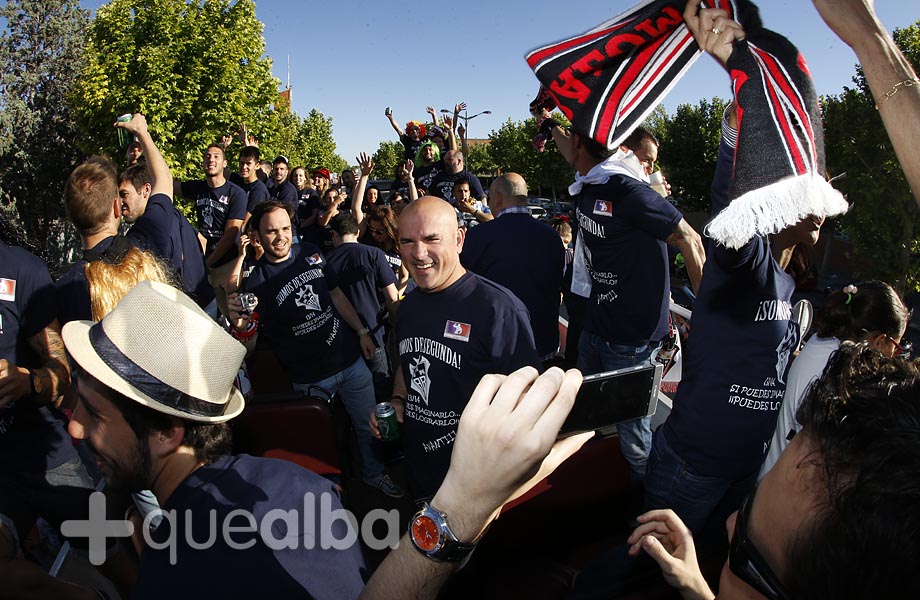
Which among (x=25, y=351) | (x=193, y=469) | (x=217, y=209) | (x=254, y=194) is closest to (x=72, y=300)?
(x=25, y=351)

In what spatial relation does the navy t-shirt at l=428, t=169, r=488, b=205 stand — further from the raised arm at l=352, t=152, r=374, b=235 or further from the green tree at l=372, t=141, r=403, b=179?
the green tree at l=372, t=141, r=403, b=179

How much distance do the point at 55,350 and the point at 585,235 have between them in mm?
3028

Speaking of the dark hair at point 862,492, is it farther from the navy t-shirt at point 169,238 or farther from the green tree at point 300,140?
the green tree at point 300,140

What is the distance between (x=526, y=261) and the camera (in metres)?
3.76

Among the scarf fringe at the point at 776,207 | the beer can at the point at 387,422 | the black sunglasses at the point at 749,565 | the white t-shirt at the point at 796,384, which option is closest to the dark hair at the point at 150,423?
the beer can at the point at 387,422

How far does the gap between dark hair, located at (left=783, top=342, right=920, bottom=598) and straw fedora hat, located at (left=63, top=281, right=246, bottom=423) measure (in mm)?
1502

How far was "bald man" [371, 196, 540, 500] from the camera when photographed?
8.27 feet

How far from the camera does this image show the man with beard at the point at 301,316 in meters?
3.86

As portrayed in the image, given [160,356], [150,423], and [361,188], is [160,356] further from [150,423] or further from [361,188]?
[361,188]

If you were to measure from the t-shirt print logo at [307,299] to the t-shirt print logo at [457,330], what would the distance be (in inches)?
65.8

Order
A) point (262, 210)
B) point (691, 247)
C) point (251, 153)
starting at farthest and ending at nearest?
point (251, 153)
point (262, 210)
point (691, 247)

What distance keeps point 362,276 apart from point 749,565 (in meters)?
3.89

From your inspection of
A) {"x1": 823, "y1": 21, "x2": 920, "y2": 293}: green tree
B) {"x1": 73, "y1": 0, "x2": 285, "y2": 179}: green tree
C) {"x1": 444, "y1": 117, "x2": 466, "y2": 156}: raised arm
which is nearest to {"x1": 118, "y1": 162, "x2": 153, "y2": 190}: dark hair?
{"x1": 444, "y1": 117, "x2": 466, "y2": 156}: raised arm

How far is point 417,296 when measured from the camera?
2771mm
